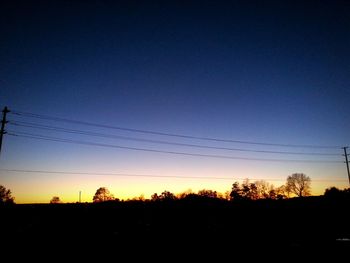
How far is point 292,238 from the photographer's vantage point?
872 inches

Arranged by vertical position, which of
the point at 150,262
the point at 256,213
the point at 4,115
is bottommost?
the point at 150,262

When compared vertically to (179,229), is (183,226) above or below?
above

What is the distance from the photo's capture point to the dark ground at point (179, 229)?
18.7 meters

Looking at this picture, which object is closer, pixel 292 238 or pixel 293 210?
pixel 292 238

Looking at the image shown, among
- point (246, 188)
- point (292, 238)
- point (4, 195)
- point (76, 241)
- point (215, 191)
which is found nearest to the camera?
point (76, 241)

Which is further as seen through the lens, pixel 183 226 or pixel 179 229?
pixel 183 226

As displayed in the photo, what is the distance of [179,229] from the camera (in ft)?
76.9

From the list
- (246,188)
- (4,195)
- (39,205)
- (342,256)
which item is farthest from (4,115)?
(246,188)

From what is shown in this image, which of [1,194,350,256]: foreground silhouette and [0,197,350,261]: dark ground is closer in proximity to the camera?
[0,197,350,261]: dark ground

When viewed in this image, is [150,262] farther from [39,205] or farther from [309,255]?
[39,205]

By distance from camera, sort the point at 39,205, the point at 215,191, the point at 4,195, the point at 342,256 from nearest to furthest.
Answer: the point at 342,256
the point at 39,205
the point at 4,195
the point at 215,191

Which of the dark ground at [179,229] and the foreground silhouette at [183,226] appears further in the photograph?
the foreground silhouette at [183,226]

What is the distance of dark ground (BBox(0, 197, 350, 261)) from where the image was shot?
18672 mm

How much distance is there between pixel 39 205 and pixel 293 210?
85.3 ft
